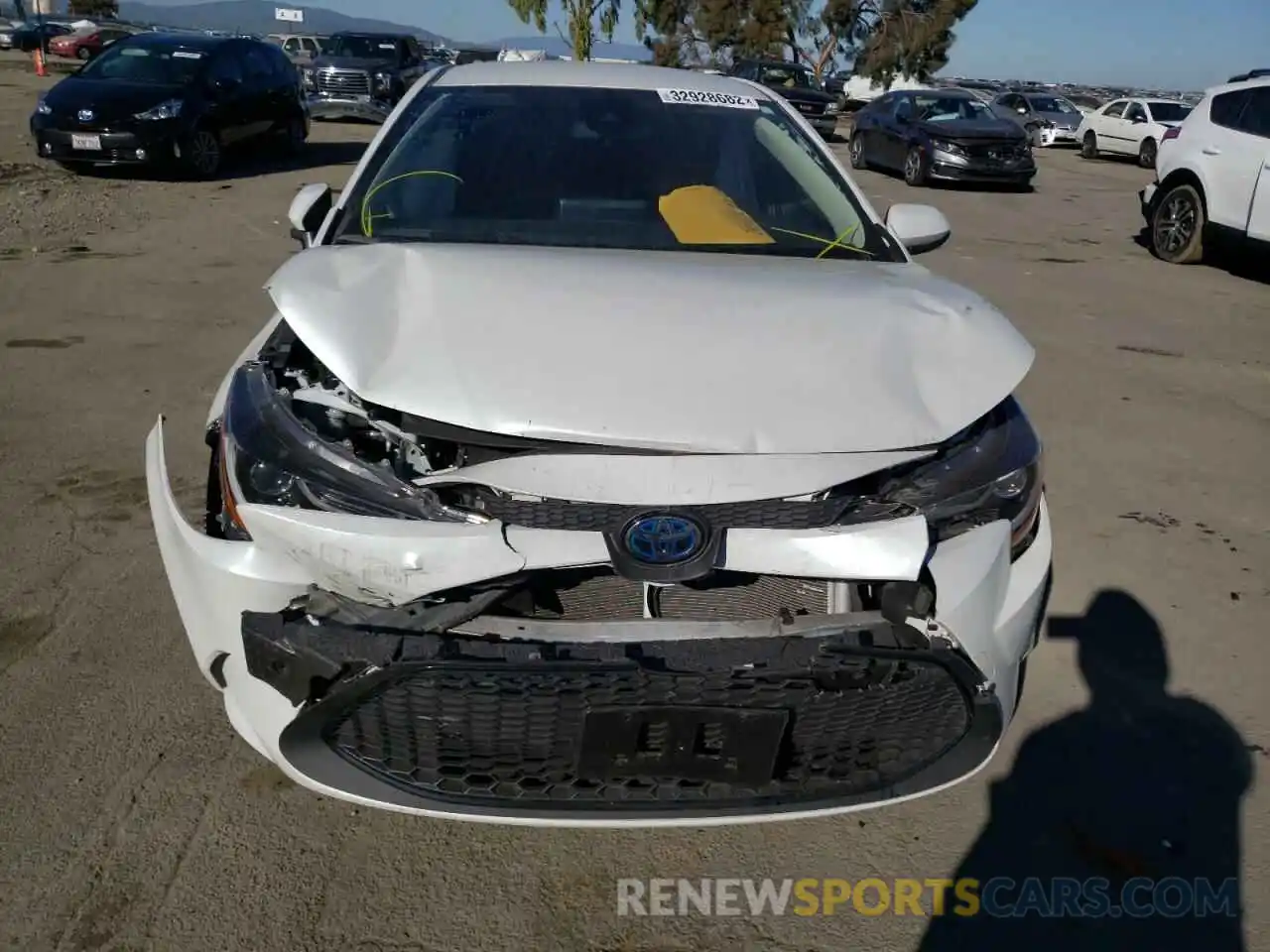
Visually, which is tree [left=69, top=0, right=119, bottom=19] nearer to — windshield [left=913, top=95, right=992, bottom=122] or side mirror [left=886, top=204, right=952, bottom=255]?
windshield [left=913, top=95, right=992, bottom=122]

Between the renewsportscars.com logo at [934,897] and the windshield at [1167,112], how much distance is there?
23860mm

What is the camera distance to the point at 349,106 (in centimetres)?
1938

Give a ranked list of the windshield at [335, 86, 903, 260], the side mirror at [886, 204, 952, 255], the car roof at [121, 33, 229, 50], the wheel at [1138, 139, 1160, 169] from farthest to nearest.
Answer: the wheel at [1138, 139, 1160, 169]
the car roof at [121, 33, 229, 50]
the side mirror at [886, 204, 952, 255]
the windshield at [335, 86, 903, 260]

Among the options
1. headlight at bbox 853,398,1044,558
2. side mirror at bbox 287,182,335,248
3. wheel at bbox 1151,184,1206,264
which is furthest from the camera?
wheel at bbox 1151,184,1206,264

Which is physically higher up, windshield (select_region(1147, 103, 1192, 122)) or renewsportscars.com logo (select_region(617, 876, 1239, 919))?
windshield (select_region(1147, 103, 1192, 122))

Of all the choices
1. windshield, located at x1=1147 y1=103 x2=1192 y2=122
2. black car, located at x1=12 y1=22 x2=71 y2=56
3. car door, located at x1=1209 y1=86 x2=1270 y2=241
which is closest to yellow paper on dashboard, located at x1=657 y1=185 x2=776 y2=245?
car door, located at x1=1209 y1=86 x2=1270 y2=241

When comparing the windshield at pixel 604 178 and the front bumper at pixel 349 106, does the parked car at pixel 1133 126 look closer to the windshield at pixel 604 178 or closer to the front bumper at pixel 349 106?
the front bumper at pixel 349 106

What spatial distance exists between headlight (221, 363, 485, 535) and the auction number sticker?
2.03m

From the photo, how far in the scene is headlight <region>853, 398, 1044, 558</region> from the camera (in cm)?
207

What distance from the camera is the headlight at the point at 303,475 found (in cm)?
195

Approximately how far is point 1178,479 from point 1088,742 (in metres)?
2.35

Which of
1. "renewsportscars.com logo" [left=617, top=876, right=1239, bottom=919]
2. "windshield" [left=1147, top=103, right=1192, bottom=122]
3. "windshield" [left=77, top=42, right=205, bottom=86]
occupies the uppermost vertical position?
"windshield" [left=1147, top=103, right=1192, bottom=122]

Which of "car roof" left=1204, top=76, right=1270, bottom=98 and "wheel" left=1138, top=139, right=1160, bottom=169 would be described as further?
"wheel" left=1138, top=139, right=1160, bottom=169

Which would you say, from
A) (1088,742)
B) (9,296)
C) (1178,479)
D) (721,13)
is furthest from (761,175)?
(721,13)
